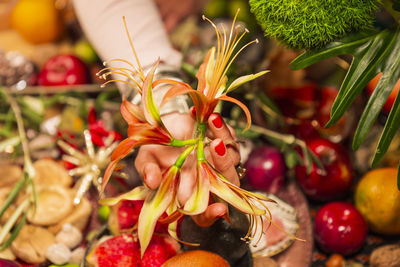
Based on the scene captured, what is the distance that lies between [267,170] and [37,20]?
2.33 feet

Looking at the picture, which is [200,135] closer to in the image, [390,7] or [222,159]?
[222,159]

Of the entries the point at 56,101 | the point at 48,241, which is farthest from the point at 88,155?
the point at 56,101

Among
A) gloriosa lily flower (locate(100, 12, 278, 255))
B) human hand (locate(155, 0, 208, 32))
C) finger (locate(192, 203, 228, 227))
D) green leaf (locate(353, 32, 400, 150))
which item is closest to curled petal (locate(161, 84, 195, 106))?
gloriosa lily flower (locate(100, 12, 278, 255))

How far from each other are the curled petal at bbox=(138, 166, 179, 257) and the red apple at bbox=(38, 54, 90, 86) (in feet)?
2.02

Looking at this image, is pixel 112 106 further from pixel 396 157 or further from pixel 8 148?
pixel 396 157

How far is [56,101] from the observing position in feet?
2.69

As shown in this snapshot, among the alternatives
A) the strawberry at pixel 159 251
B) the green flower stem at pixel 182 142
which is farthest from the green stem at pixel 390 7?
the strawberry at pixel 159 251

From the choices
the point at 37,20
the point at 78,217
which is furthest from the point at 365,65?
the point at 37,20

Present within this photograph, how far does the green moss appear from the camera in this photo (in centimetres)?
39

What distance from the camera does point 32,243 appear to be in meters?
0.57

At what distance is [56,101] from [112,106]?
14 centimetres

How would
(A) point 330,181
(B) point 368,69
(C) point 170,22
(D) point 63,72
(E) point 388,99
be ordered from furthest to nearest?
(C) point 170,22 < (D) point 63,72 < (A) point 330,181 < (E) point 388,99 < (B) point 368,69

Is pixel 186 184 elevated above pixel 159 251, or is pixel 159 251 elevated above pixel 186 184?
pixel 186 184

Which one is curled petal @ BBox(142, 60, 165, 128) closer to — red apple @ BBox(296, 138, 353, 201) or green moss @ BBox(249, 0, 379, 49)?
green moss @ BBox(249, 0, 379, 49)
